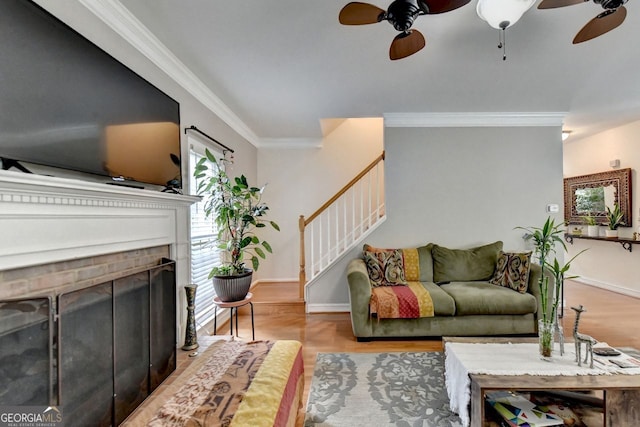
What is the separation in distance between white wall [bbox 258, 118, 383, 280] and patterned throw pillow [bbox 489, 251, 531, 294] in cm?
254

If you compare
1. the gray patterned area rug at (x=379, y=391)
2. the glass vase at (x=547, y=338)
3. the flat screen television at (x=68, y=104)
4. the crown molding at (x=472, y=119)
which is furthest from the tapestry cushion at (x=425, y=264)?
the flat screen television at (x=68, y=104)

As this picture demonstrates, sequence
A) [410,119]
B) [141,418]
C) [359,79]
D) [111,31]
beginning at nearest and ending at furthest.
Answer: [141,418] < [111,31] < [359,79] < [410,119]

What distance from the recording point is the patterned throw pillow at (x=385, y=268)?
3312 millimetres

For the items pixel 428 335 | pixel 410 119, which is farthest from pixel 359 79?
pixel 428 335

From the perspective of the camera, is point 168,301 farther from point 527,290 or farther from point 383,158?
point 527,290

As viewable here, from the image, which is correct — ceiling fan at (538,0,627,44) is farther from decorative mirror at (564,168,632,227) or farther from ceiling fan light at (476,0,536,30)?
decorative mirror at (564,168,632,227)

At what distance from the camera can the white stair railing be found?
381 centimetres

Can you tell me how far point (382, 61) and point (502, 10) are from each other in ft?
3.10

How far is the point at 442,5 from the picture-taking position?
1.43 meters

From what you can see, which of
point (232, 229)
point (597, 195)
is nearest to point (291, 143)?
point (232, 229)

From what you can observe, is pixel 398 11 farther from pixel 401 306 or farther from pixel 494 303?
pixel 494 303

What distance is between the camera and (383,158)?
3.93 meters

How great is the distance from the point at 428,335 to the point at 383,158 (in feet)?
7.39

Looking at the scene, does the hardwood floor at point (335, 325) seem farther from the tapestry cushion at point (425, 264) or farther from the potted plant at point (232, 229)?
the tapestry cushion at point (425, 264)
